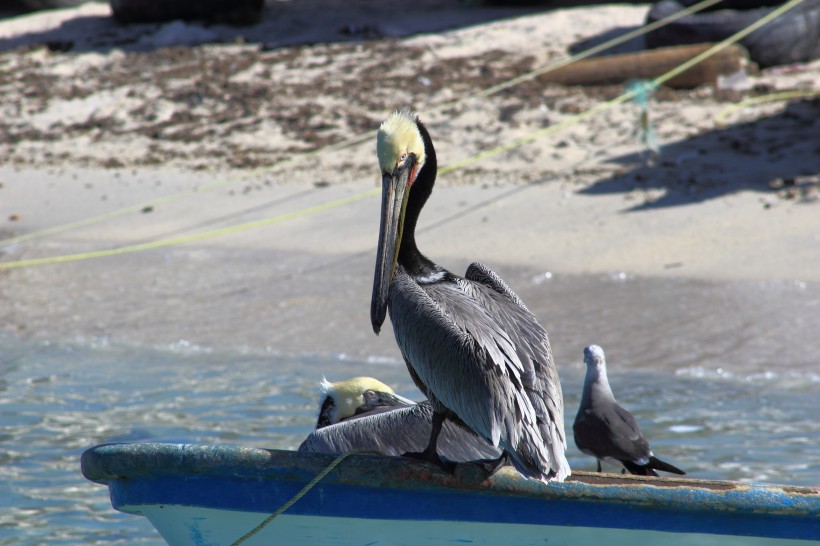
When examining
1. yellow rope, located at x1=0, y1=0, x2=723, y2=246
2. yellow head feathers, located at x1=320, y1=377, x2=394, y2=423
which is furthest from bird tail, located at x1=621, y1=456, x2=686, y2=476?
yellow rope, located at x1=0, y1=0, x2=723, y2=246

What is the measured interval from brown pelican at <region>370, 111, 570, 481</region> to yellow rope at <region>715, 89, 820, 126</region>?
6.40 m

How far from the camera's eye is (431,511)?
9.45 feet

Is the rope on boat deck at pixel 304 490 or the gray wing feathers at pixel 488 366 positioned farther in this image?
the rope on boat deck at pixel 304 490

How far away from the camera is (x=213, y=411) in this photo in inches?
218

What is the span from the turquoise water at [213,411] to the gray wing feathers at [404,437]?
1.32 meters

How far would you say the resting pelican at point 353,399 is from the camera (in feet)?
12.7

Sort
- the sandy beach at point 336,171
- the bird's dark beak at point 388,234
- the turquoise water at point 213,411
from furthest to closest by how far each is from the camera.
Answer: the sandy beach at point 336,171, the turquoise water at point 213,411, the bird's dark beak at point 388,234

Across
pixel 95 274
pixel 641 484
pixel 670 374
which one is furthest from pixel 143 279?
pixel 641 484

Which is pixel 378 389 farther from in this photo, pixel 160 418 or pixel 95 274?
pixel 95 274

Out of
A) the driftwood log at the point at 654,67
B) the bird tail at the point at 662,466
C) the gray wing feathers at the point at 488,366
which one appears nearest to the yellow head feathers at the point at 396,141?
the gray wing feathers at the point at 488,366

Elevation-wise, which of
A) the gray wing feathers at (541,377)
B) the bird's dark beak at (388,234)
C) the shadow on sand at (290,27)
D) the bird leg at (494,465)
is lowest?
the bird leg at (494,465)

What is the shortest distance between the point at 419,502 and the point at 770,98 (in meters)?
7.19

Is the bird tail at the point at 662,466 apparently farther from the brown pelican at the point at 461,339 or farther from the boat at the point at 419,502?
the brown pelican at the point at 461,339

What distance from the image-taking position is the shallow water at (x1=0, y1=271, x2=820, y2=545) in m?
4.66
